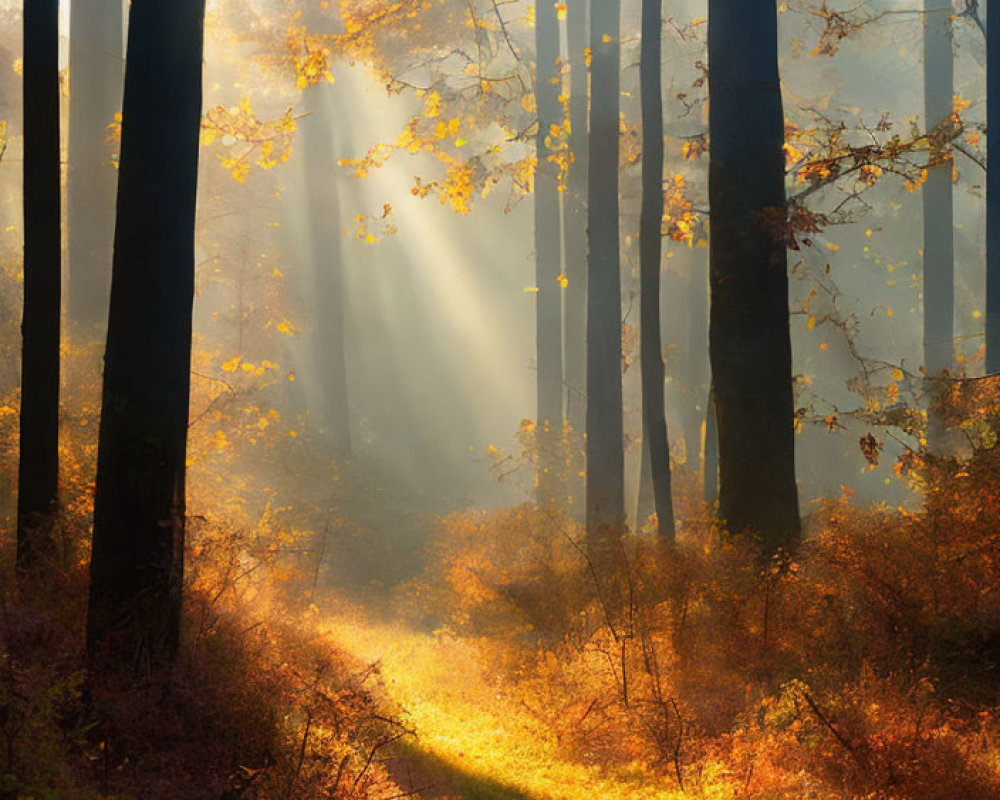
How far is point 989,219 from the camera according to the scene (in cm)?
1153

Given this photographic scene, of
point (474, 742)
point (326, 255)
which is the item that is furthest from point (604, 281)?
point (326, 255)

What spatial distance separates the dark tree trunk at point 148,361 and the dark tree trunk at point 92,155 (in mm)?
9775

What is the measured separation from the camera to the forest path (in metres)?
6.11

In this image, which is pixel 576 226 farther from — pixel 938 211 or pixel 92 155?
pixel 92 155

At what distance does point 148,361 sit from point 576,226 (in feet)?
47.0

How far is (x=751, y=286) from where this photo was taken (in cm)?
892

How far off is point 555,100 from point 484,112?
6.32 ft

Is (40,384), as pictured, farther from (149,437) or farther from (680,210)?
(680,210)

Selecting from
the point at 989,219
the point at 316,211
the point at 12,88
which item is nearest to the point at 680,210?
the point at 989,219

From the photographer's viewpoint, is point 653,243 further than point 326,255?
No

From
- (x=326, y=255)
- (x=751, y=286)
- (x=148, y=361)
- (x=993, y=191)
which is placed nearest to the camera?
(x=148, y=361)

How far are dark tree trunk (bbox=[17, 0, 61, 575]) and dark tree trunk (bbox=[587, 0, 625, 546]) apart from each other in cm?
Result: 813

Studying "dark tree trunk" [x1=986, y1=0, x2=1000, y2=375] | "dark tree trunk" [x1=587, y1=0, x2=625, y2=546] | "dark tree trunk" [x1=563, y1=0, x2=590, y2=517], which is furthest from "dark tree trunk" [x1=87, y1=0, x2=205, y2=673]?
"dark tree trunk" [x1=563, y1=0, x2=590, y2=517]

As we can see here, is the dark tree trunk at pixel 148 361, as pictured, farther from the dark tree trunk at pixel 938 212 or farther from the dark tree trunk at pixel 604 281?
the dark tree trunk at pixel 938 212
